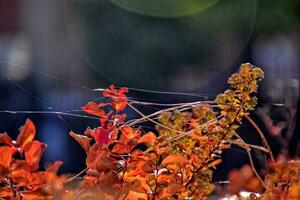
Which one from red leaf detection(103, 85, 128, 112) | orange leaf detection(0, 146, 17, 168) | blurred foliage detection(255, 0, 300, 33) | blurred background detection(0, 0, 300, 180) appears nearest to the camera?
orange leaf detection(0, 146, 17, 168)

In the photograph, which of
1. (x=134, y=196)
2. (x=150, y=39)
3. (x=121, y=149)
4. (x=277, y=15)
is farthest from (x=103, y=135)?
(x=150, y=39)

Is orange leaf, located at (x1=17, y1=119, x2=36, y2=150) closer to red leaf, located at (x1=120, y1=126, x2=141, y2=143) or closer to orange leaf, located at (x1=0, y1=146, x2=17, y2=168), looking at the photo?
orange leaf, located at (x1=0, y1=146, x2=17, y2=168)

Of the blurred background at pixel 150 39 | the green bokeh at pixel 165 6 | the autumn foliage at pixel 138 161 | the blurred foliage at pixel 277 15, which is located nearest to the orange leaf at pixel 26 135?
the autumn foliage at pixel 138 161

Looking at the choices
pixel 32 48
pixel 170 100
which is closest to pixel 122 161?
pixel 170 100

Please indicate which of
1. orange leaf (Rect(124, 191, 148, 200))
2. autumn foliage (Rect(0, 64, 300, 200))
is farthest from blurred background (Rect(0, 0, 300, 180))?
orange leaf (Rect(124, 191, 148, 200))

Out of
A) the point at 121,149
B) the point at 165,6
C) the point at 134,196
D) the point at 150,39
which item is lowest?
the point at 134,196

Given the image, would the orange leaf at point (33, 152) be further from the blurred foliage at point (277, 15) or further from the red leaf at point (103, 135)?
the blurred foliage at point (277, 15)

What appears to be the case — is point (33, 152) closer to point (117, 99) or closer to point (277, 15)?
point (117, 99)
